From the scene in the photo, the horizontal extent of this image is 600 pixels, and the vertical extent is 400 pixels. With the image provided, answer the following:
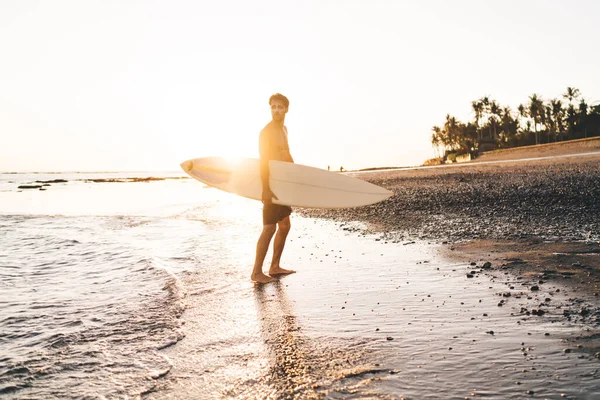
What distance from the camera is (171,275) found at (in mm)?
6758

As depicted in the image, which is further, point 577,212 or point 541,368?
point 577,212

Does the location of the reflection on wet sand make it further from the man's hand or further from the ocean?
the man's hand

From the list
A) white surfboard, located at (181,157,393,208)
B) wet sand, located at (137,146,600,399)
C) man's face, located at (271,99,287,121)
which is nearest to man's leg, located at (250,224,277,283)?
wet sand, located at (137,146,600,399)

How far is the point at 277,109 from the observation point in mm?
6238

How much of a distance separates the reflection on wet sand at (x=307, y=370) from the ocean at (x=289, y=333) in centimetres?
1

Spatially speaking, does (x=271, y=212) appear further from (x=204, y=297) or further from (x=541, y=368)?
(x=541, y=368)

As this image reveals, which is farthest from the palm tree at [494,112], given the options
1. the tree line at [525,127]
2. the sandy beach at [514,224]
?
the sandy beach at [514,224]

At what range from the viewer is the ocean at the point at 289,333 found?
111 inches

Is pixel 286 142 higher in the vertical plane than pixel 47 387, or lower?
higher

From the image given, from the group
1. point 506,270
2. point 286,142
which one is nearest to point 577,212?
point 506,270

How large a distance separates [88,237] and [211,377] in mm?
10330

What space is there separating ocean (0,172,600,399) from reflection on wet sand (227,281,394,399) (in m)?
0.01

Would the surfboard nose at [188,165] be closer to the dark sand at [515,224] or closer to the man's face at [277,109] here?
the man's face at [277,109]

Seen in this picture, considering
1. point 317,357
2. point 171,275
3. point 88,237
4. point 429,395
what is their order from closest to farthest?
1. point 429,395
2. point 317,357
3. point 171,275
4. point 88,237
